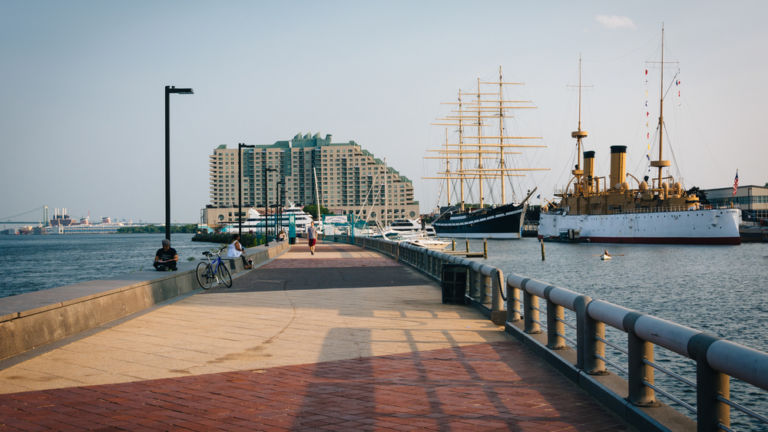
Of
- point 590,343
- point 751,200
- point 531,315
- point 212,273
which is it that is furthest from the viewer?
point 751,200

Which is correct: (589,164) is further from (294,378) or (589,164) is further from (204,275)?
(294,378)

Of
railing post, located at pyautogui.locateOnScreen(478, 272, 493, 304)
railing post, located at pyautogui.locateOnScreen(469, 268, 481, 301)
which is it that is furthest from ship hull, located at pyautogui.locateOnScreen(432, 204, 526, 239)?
railing post, located at pyautogui.locateOnScreen(478, 272, 493, 304)

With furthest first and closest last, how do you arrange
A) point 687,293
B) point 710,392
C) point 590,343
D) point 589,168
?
point 589,168, point 687,293, point 590,343, point 710,392

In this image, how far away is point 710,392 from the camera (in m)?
4.18

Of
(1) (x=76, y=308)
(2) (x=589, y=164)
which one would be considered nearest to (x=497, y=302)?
(1) (x=76, y=308)

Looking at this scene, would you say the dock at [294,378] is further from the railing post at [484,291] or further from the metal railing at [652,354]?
the railing post at [484,291]

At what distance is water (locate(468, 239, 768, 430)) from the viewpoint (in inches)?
546

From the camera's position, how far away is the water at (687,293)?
13.9m

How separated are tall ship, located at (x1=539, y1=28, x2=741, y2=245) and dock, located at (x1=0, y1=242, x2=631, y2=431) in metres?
94.0

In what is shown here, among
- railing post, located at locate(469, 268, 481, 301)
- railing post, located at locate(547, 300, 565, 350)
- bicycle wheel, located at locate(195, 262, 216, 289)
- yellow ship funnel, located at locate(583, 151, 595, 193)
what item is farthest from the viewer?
yellow ship funnel, located at locate(583, 151, 595, 193)

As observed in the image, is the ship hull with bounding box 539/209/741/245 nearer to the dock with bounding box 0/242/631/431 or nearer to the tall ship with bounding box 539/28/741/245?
the tall ship with bounding box 539/28/741/245

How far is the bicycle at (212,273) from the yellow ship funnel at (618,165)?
9697 centimetres

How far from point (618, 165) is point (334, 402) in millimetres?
107512

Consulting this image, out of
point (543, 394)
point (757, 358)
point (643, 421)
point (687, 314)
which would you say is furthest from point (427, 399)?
point (687, 314)
